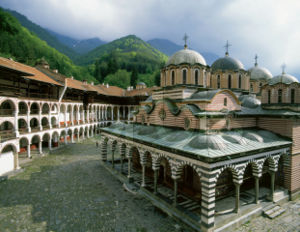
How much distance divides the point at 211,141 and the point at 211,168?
79.4 inches

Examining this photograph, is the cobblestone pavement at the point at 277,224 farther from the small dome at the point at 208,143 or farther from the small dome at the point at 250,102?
the small dome at the point at 250,102

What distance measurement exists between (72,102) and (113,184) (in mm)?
23533

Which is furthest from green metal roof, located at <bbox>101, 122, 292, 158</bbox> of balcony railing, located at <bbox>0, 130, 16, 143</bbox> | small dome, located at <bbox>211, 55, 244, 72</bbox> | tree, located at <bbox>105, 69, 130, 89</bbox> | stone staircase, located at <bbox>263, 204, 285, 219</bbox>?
tree, located at <bbox>105, 69, 130, 89</bbox>

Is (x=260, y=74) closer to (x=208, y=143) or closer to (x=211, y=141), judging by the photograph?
(x=211, y=141)

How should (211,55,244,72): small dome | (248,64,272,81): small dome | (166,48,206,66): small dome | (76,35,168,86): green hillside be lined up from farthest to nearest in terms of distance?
(76,35,168,86): green hillside
(248,64,272,81): small dome
(211,55,244,72): small dome
(166,48,206,66): small dome

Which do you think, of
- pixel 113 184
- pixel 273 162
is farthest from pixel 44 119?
pixel 273 162

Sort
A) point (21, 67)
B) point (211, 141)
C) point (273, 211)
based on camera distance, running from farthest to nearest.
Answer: point (21, 67) < point (273, 211) < point (211, 141)

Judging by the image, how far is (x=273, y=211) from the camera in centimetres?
1194

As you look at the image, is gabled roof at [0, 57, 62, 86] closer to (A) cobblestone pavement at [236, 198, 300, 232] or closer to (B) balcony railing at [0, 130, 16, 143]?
(B) balcony railing at [0, 130, 16, 143]

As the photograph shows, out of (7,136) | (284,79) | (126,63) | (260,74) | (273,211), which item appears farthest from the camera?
(126,63)

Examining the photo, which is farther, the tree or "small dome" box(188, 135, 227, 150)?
the tree

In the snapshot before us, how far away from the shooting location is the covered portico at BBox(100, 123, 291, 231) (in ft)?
31.9

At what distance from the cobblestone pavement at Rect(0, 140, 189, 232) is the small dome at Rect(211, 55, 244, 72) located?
1590 cm

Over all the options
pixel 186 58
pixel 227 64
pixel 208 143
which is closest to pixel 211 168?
pixel 208 143
